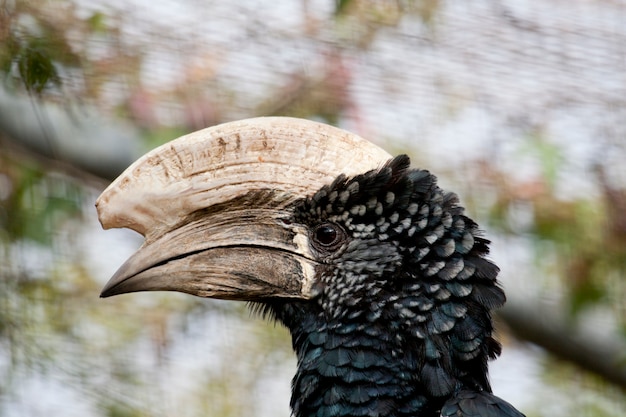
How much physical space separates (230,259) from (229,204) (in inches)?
5.7

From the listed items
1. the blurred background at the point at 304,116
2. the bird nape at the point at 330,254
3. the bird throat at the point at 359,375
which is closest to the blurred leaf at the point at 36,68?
the blurred background at the point at 304,116

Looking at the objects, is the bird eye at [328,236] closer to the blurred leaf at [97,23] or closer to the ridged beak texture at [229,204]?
the ridged beak texture at [229,204]

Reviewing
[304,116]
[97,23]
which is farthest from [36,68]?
[304,116]

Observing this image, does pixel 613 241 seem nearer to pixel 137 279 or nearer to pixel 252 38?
pixel 252 38

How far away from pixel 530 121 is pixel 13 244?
2394 millimetres

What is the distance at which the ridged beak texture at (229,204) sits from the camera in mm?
2416

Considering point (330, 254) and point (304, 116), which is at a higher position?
point (304, 116)

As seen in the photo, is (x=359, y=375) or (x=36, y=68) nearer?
(x=359, y=375)

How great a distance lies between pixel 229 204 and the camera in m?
2.48

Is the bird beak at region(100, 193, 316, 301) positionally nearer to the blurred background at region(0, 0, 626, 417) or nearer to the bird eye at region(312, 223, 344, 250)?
the bird eye at region(312, 223, 344, 250)

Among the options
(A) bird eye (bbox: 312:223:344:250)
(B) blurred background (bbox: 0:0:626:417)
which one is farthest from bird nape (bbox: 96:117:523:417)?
(B) blurred background (bbox: 0:0:626:417)

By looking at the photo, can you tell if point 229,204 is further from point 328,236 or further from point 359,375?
point 359,375

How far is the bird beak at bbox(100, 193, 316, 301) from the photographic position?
2439mm

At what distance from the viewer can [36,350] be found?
4.48 metres
